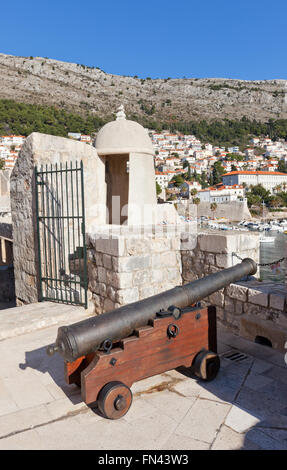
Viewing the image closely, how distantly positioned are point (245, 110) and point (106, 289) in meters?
132

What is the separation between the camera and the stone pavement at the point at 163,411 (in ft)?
6.71

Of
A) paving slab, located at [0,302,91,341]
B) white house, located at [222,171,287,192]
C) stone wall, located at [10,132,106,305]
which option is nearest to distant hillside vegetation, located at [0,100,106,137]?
white house, located at [222,171,287,192]

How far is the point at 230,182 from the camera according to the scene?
88875 mm

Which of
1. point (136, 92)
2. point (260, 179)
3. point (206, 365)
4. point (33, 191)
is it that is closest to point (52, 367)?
point (206, 365)

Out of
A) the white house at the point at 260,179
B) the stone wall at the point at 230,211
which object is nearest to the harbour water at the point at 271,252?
the stone wall at the point at 230,211

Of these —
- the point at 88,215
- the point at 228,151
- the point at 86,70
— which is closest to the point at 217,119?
the point at 228,151

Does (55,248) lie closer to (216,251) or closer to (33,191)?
(33,191)

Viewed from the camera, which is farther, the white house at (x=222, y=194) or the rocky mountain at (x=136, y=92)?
the rocky mountain at (x=136, y=92)

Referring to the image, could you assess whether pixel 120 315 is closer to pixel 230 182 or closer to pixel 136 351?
pixel 136 351

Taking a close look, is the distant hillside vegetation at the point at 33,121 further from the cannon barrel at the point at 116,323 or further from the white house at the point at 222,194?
the cannon barrel at the point at 116,323

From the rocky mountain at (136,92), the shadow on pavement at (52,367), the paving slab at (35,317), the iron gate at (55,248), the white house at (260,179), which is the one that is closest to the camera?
the shadow on pavement at (52,367)

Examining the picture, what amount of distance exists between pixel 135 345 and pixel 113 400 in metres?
0.38

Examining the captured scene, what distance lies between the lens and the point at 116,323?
A: 234 cm
